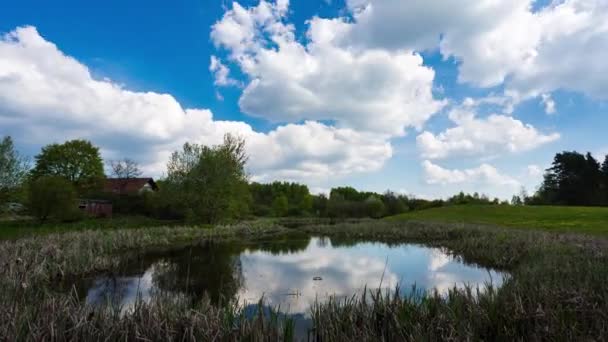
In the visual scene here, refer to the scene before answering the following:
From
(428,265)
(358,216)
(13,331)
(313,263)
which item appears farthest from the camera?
(358,216)

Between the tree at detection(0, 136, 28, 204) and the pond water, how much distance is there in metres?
14.7

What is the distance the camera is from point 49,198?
85.0 ft

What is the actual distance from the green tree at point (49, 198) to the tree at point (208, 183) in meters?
8.34

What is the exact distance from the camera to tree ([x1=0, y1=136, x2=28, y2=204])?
78.6ft

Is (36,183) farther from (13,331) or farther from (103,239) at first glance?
(13,331)

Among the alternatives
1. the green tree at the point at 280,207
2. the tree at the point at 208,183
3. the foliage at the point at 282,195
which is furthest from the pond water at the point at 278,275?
the green tree at the point at 280,207

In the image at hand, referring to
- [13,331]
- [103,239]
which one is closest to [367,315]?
[13,331]

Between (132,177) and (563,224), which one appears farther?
(132,177)

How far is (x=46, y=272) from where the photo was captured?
34.8 feet

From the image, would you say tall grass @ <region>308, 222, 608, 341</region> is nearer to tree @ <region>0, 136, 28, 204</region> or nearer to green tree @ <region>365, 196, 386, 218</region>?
tree @ <region>0, 136, 28, 204</region>

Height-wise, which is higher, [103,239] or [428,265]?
[103,239]

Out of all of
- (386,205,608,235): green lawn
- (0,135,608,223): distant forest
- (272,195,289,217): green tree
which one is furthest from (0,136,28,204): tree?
(272,195,289,217): green tree

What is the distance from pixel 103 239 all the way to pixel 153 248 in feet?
11.1

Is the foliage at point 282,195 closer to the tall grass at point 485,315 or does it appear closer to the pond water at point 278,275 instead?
the pond water at point 278,275
